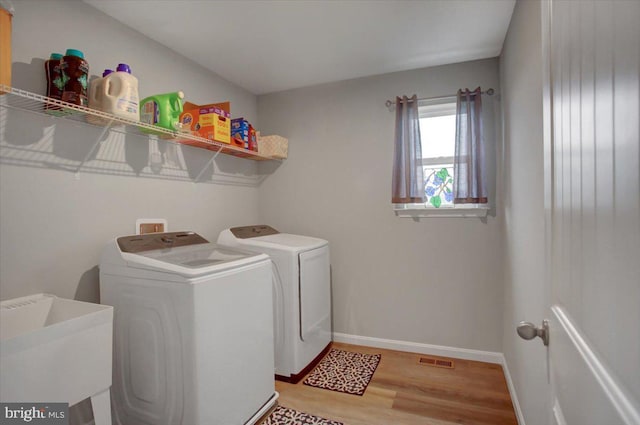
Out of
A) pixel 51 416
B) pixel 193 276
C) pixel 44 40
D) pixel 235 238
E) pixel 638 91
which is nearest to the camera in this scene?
pixel 638 91

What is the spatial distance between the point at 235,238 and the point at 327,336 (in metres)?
1.23

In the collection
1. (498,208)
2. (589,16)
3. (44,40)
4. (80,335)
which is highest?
(44,40)

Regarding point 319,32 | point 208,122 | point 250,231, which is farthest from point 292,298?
point 319,32

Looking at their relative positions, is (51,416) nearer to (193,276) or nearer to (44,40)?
(193,276)

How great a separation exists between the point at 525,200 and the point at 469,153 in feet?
3.06

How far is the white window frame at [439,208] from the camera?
8.90 ft

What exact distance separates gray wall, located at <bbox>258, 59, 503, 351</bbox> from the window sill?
0.05m

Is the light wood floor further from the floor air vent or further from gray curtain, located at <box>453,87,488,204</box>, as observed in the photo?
gray curtain, located at <box>453,87,488,204</box>

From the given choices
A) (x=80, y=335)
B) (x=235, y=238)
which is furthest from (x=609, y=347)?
(x=235, y=238)

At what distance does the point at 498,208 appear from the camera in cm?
262

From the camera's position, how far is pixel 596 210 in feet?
1.65

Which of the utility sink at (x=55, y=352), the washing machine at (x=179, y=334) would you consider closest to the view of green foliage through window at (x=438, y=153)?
the washing machine at (x=179, y=334)

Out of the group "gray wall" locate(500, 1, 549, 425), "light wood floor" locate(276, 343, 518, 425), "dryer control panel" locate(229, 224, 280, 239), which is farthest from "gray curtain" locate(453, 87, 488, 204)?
"dryer control panel" locate(229, 224, 280, 239)

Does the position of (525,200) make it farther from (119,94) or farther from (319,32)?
(119,94)
